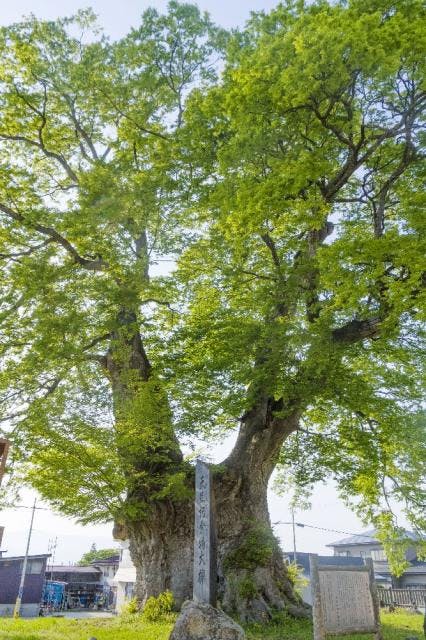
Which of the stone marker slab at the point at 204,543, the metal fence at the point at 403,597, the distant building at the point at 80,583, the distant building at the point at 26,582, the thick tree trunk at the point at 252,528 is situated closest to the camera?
the stone marker slab at the point at 204,543

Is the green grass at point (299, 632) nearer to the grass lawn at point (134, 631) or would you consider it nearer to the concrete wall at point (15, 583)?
the grass lawn at point (134, 631)

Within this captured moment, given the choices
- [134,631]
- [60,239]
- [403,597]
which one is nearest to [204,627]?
[134,631]

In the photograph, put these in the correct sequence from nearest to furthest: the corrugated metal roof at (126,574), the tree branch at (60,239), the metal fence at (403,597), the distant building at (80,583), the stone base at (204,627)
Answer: the stone base at (204,627) → the tree branch at (60,239) → the metal fence at (403,597) → the corrugated metal roof at (126,574) → the distant building at (80,583)

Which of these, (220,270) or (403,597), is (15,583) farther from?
(220,270)

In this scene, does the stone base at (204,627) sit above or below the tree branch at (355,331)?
below

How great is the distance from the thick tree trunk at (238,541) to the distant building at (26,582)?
24.4 meters

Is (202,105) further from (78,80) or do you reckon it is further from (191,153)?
(78,80)

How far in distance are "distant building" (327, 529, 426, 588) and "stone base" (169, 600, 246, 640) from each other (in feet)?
76.0

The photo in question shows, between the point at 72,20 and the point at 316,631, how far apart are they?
1503 centimetres

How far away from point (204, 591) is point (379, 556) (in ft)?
106

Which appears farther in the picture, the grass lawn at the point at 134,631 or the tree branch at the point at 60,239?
the tree branch at the point at 60,239

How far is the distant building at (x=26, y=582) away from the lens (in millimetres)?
31094

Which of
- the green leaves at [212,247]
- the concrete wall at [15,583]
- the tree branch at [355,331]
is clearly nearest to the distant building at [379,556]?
the green leaves at [212,247]

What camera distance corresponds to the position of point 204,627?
6.90 m
